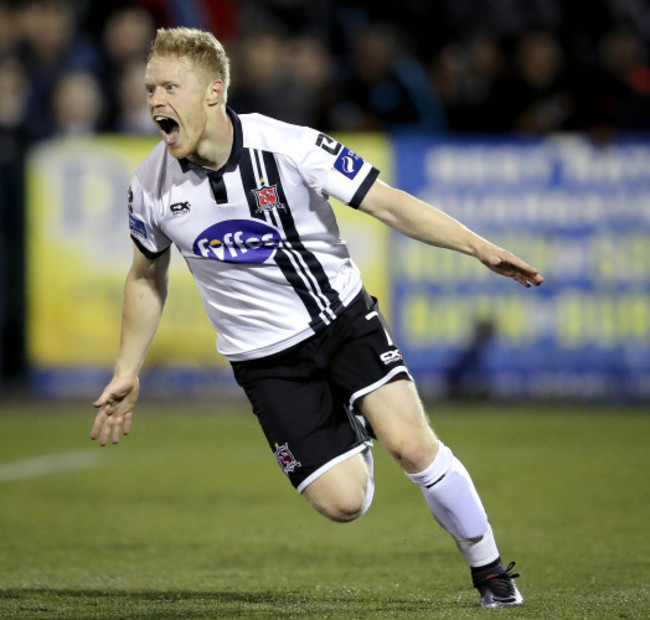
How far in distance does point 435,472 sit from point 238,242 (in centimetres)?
116

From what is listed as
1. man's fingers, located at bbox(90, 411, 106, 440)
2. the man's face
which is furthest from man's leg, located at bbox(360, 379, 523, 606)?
the man's face

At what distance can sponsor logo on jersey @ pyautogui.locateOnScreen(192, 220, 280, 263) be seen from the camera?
530 centimetres

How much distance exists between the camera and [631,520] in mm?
7512

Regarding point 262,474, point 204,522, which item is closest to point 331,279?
point 204,522

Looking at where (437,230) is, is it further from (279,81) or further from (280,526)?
(279,81)

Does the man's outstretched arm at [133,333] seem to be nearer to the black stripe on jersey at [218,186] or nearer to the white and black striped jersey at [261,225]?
the white and black striped jersey at [261,225]

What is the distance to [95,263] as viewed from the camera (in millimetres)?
12359

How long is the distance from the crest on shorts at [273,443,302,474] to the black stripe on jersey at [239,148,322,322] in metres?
0.52

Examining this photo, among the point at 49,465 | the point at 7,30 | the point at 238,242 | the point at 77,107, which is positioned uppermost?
the point at 7,30

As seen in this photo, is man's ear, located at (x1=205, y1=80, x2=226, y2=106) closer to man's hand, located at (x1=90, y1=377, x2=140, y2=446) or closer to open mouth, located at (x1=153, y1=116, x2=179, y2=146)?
open mouth, located at (x1=153, y1=116, x2=179, y2=146)

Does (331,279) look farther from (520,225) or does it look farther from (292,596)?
(520,225)

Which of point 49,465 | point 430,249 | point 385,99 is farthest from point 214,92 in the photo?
point 385,99

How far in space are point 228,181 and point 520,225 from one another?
7.44 metres

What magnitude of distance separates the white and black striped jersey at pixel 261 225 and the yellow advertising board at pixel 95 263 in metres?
6.79
